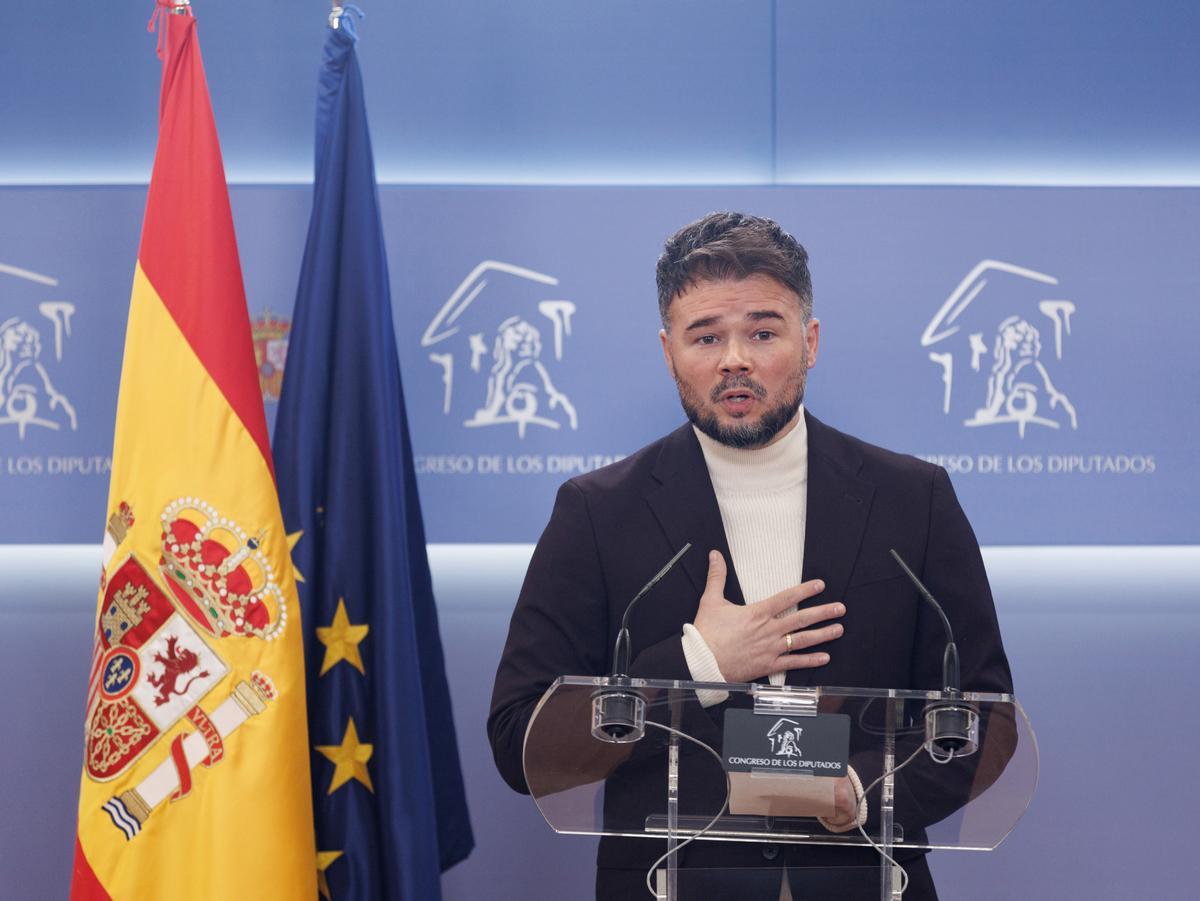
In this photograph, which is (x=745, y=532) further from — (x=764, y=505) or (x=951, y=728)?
(x=951, y=728)

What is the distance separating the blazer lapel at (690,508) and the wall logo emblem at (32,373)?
1.69 m

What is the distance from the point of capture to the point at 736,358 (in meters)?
2.06

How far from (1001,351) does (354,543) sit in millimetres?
1677

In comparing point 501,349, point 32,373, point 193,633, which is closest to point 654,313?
point 501,349

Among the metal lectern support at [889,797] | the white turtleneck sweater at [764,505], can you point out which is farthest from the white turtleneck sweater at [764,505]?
the metal lectern support at [889,797]

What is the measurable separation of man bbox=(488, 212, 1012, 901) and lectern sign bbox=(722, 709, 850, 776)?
46 centimetres

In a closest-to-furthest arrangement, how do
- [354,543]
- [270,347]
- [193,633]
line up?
[193,633] → [354,543] → [270,347]

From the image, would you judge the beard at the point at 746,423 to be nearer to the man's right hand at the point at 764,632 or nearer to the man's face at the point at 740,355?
the man's face at the point at 740,355

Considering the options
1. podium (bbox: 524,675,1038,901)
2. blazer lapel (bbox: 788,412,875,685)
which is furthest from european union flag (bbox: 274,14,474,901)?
podium (bbox: 524,675,1038,901)

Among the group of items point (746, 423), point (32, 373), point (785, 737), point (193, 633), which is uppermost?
point (32, 373)

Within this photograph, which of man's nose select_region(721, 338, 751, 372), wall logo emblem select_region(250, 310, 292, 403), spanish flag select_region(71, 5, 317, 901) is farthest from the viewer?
wall logo emblem select_region(250, 310, 292, 403)

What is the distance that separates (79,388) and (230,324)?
76cm

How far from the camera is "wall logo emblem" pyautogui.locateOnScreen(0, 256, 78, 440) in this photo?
3.04 meters

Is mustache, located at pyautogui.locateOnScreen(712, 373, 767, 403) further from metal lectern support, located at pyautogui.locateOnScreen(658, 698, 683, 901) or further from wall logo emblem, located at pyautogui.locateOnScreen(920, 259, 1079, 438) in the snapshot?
wall logo emblem, located at pyautogui.locateOnScreen(920, 259, 1079, 438)
